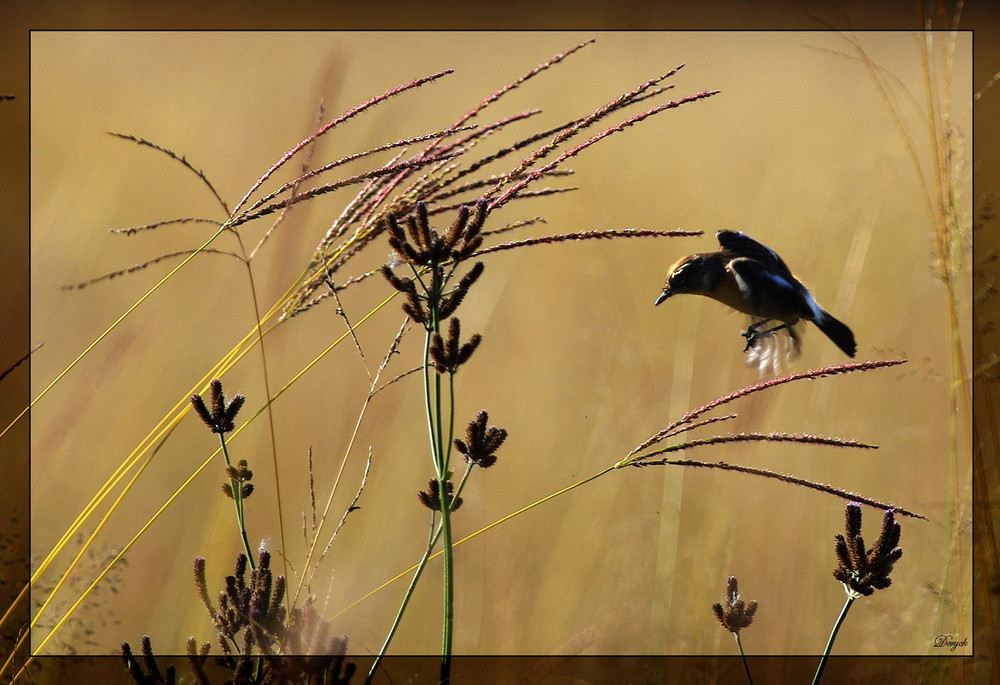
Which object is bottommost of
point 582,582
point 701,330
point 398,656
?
point 398,656

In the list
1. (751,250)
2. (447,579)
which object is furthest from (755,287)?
(447,579)

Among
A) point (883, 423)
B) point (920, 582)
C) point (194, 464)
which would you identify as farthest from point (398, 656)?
point (883, 423)

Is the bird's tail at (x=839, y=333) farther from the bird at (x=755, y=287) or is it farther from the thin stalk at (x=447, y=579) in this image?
the thin stalk at (x=447, y=579)

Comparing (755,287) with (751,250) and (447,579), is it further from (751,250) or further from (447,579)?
(447,579)

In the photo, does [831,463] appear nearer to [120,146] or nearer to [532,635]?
[532,635]

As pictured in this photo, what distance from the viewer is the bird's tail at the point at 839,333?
3.55 feet

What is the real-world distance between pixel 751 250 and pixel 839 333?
18 cm

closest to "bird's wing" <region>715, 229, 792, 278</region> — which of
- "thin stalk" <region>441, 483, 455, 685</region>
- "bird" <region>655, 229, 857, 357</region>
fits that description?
"bird" <region>655, 229, 857, 357</region>

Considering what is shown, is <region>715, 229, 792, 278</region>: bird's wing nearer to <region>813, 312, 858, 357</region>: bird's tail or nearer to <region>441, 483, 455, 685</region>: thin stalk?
<region>813, 312, 858, 357</region>: bird's tail

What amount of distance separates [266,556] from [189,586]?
3.97 ft

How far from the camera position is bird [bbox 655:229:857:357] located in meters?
1.07

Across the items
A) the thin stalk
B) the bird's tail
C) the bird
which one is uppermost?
the bird

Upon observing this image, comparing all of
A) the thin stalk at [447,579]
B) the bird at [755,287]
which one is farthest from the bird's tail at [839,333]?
the thin stalk at [447,579]

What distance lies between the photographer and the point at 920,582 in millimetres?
2021
